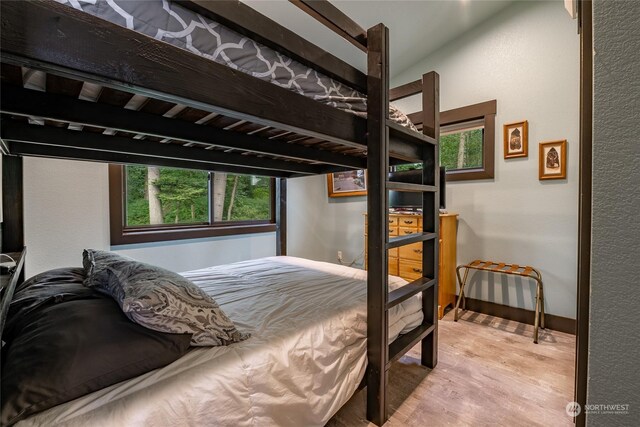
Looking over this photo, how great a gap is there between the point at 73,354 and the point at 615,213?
1284mm

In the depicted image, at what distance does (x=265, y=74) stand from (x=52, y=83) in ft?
2.47

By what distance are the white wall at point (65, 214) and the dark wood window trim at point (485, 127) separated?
343 centimetres

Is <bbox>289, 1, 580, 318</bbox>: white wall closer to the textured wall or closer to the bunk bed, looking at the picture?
Result: the bunk bed

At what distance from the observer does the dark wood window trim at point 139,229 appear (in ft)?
8.05

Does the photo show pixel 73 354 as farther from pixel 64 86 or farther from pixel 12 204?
pixel 12 204

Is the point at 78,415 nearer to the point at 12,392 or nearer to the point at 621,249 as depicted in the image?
the point at 12,392

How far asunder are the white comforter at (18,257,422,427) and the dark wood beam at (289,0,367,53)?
135cm

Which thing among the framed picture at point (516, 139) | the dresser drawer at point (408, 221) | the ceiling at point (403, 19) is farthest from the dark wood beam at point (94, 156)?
the framed picture at point (516, 139)

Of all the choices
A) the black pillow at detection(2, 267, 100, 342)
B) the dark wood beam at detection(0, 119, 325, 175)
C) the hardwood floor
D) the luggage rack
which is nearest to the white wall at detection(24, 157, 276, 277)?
the dark wood beam at detection(0, 119, 325, 175)

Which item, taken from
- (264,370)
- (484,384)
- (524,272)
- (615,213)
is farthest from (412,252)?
(615,213)

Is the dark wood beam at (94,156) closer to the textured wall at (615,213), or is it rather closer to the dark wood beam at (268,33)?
the dark wood beam at (268,33)

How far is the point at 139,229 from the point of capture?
8.75 feet

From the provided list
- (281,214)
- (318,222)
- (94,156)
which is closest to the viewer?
(94,156)

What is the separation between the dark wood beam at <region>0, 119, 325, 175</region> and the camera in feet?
4.28
